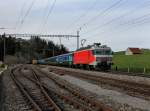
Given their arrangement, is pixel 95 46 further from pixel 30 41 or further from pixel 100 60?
pixel 30 41

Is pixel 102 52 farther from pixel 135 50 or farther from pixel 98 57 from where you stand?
pixel 135 50

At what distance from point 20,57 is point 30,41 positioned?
1111 cm

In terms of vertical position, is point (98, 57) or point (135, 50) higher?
point (135, 50)

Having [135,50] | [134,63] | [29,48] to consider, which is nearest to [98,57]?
[134,63]

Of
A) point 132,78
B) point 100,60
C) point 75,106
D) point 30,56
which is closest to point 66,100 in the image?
point 75,106

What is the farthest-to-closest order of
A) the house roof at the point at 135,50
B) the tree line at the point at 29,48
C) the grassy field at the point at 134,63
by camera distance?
the house roof at the point at 135,50
the tree line at the point at 29,48
the grassy field at the point at 134,63

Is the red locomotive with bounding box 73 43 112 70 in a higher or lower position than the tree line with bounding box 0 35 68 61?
lower

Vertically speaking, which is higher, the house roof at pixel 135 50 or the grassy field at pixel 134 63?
the house roof at pixel 135 50

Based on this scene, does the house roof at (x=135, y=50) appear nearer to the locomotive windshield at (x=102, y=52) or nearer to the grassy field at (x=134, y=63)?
the grassy field at (x=134, y=63)

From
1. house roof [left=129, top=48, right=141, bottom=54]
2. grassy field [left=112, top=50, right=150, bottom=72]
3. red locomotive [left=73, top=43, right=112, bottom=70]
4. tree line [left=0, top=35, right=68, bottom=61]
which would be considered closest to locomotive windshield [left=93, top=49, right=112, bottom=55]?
red locomotive [left=73, top=43, right=112, bottom=70]

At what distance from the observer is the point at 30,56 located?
14388cm

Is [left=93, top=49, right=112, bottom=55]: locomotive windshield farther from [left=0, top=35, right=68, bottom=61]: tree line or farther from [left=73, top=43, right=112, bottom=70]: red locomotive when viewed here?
[left=0, top=35, right=68, bottom=61]: tree line

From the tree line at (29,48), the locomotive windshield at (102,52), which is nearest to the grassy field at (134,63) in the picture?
the locomotive windshield at (102,52)

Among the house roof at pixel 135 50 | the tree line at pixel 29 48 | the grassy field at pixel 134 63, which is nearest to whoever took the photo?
the grassy field at pixel 134 63
